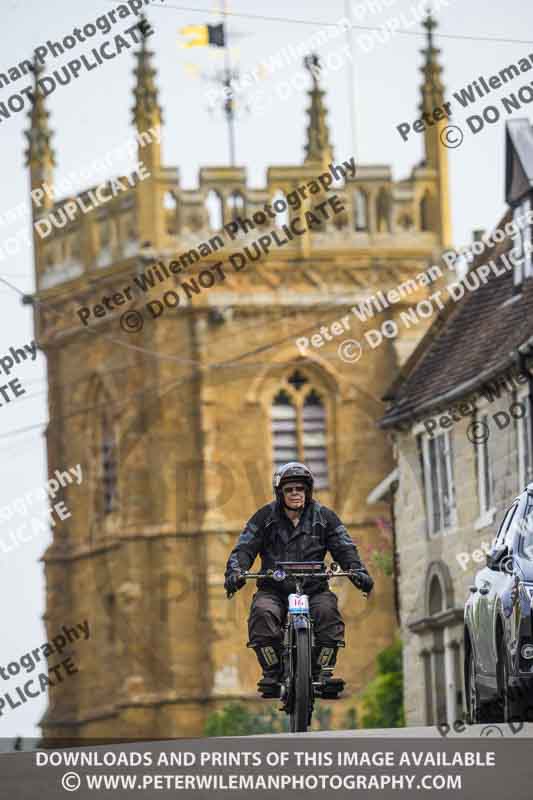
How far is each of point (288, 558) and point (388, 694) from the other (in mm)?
38505

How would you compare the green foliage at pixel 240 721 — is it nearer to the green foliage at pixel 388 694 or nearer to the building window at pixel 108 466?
the building window at pixel 108 466

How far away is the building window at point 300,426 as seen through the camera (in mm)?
75250

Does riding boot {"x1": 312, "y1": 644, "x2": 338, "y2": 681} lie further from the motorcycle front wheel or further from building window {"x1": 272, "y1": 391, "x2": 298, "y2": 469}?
building window {"x1": 272, "y1": 391, "x2": 298, "y2": 469}

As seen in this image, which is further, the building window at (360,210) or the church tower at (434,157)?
the building window at (360,210)

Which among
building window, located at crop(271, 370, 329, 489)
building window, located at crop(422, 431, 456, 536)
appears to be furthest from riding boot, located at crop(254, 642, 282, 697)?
building window, located at crop(271, 370, 329, 489)

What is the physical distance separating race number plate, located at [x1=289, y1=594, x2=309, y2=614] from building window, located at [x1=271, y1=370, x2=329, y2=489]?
57.0 m

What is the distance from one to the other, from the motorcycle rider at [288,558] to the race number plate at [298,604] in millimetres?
163

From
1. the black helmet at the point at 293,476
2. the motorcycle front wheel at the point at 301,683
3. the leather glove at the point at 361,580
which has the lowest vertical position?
the motorcycle front wheel at the point at 301,683

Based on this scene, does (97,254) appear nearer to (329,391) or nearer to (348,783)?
(329,391)

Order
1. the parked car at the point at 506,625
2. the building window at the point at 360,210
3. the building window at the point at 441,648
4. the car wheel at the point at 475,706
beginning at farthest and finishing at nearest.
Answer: the building window at the point at 360,210, the building window at the point at 441,648, the car wheel at the point at 475,706, the parked car at the point at 506,625

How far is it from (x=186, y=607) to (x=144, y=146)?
11.0 m

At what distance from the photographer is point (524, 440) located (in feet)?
124

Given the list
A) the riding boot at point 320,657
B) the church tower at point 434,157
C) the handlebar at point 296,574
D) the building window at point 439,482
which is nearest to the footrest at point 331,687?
the riding boot at point 320,657

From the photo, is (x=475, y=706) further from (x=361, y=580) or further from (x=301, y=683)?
(x=301, y=683)
